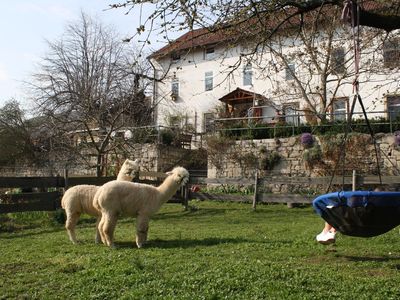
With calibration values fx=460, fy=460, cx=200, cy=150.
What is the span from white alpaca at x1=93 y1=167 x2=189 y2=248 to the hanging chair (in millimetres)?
3705

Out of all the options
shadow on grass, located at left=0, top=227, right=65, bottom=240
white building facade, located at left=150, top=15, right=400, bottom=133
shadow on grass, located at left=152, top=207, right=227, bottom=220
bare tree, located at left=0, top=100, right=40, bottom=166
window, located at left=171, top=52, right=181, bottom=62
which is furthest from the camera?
bare tree, located at left=0, top=100, right=40, bottom=166

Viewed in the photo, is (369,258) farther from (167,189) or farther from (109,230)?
(109,230)

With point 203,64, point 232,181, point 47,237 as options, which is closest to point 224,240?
point 47,237

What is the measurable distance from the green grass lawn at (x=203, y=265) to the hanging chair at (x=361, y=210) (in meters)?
0.62

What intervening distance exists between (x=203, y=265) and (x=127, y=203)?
2.83 metres

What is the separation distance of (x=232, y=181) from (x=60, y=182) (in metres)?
6.63

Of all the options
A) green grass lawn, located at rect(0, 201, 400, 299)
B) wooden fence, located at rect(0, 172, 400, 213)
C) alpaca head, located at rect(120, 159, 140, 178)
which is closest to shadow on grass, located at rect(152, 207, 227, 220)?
wooden fence, located at rect(0, 172, 400, 213)

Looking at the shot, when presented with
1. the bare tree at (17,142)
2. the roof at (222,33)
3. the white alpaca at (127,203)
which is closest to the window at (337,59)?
the roof at (222,33)

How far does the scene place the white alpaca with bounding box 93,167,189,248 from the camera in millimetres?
8594

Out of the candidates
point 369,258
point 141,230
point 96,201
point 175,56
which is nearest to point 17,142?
point 96,201

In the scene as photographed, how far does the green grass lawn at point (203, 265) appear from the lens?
204 inches

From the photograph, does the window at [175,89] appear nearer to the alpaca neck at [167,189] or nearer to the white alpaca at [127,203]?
the alpaca neck at [167,189]

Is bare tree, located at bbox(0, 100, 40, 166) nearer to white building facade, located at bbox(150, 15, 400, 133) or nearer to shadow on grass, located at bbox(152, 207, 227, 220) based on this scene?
white building facade, located at bbox(150, 15, 400, 133)

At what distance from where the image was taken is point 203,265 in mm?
6453
